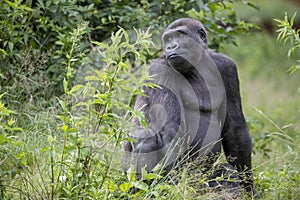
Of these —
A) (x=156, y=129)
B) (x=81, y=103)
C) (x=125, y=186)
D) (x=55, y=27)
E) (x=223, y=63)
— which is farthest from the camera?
(x=55, y=27)

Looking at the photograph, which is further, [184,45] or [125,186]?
[184,45]

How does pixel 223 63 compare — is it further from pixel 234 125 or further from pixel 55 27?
pixel 55 27

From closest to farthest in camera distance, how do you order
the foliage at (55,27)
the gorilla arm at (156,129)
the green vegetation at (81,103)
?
1. the green vegetation at (81,103)
2. the gorilla arm at (156,129)
3. the foliage at (55,27)

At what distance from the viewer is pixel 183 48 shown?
3.76m

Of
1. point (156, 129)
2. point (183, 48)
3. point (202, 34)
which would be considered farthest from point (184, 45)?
point (156, 129)

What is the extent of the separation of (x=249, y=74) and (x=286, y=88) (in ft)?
4.94

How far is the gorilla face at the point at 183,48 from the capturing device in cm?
373

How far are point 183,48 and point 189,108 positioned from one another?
0.36 meters

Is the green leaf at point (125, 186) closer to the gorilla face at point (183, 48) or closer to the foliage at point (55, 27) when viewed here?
the gorilla face at point (183, 48)

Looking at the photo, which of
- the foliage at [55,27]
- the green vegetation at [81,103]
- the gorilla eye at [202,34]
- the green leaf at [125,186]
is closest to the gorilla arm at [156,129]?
the green vegetation at [81,103]

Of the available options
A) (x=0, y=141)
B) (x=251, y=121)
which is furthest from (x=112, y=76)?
(x=251, y=121)

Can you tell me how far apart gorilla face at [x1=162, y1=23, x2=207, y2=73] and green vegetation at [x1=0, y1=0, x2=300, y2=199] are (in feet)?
0.73

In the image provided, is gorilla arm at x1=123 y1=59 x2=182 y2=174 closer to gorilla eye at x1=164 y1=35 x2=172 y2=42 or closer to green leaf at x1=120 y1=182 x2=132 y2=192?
gorilla eye at x1=164 y1=35 x2=172 y2=42

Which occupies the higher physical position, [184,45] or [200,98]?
[184,45]
